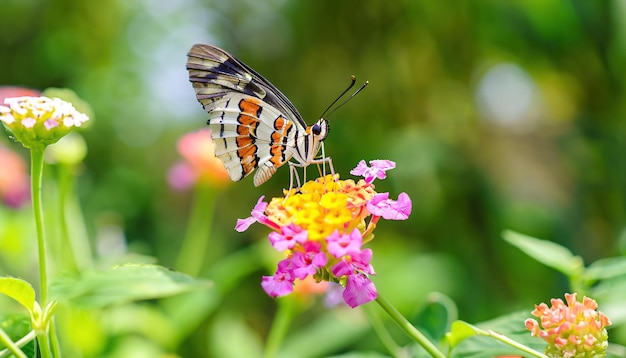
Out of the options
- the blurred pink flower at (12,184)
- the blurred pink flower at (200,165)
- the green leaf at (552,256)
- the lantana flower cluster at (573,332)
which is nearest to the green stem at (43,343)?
the lantana flower cluster at (573,332)

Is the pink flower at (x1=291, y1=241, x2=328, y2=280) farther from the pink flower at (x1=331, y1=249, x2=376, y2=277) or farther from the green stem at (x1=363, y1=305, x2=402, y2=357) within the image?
the green stem at (x1=363, y1=305, x2=402, y2=357)

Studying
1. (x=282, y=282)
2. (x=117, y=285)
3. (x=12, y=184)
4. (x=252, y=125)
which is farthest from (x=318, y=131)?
(x=12, y=184)

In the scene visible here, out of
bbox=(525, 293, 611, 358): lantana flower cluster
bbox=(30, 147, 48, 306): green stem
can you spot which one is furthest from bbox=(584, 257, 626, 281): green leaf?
bbox=(30, 147, 48, 306): green stem

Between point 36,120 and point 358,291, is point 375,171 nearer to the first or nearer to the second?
point 358,291

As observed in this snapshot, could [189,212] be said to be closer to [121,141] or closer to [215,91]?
[121,141]

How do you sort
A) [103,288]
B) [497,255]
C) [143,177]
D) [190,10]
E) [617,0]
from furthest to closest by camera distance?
1. [190,10]
2. [143,177]
3. [497,255]
4. [617,0]
5. [103,288]

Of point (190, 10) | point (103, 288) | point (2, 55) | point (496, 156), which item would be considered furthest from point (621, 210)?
point (2, 55)

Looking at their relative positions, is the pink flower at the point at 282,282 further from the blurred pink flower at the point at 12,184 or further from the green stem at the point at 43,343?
the blurred pink flower at the point at 12,184
